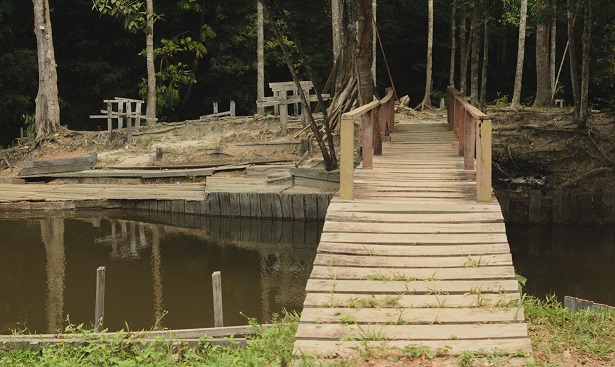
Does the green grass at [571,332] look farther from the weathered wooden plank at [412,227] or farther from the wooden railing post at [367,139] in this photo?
the wooden railing post at [367,139]

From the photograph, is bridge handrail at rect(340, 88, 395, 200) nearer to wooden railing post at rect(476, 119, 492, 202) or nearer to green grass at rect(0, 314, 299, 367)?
wooden railing post at rect(476, 119, 492, 202)

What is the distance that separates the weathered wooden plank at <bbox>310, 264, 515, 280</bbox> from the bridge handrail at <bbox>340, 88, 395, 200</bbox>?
1710 millimetres

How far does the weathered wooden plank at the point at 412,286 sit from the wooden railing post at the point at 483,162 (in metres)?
1.96

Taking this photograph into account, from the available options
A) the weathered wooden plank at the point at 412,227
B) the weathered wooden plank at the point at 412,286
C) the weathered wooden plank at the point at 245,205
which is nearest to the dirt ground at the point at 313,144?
the weathered wooden plank at the point at 245,205

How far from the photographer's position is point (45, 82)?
2625 centimetres

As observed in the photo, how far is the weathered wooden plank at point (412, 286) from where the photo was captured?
716 cm

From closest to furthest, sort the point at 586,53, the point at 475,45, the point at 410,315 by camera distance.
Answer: the point at 410,315
the point at 475,45
the point at 586,53

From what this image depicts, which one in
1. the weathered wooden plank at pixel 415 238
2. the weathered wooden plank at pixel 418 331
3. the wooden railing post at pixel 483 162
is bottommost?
the weathered wooden plank at pixel 418 331

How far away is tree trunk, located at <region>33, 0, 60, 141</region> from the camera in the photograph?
26000mm

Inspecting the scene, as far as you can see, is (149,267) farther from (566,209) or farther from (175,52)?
(175,52)

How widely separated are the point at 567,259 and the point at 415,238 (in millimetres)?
7999

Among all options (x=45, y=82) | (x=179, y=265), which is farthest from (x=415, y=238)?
(x=45, y=82)

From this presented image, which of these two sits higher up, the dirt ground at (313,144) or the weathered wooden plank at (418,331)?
the dirt ground at (313,144)

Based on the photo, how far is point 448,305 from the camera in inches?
273
